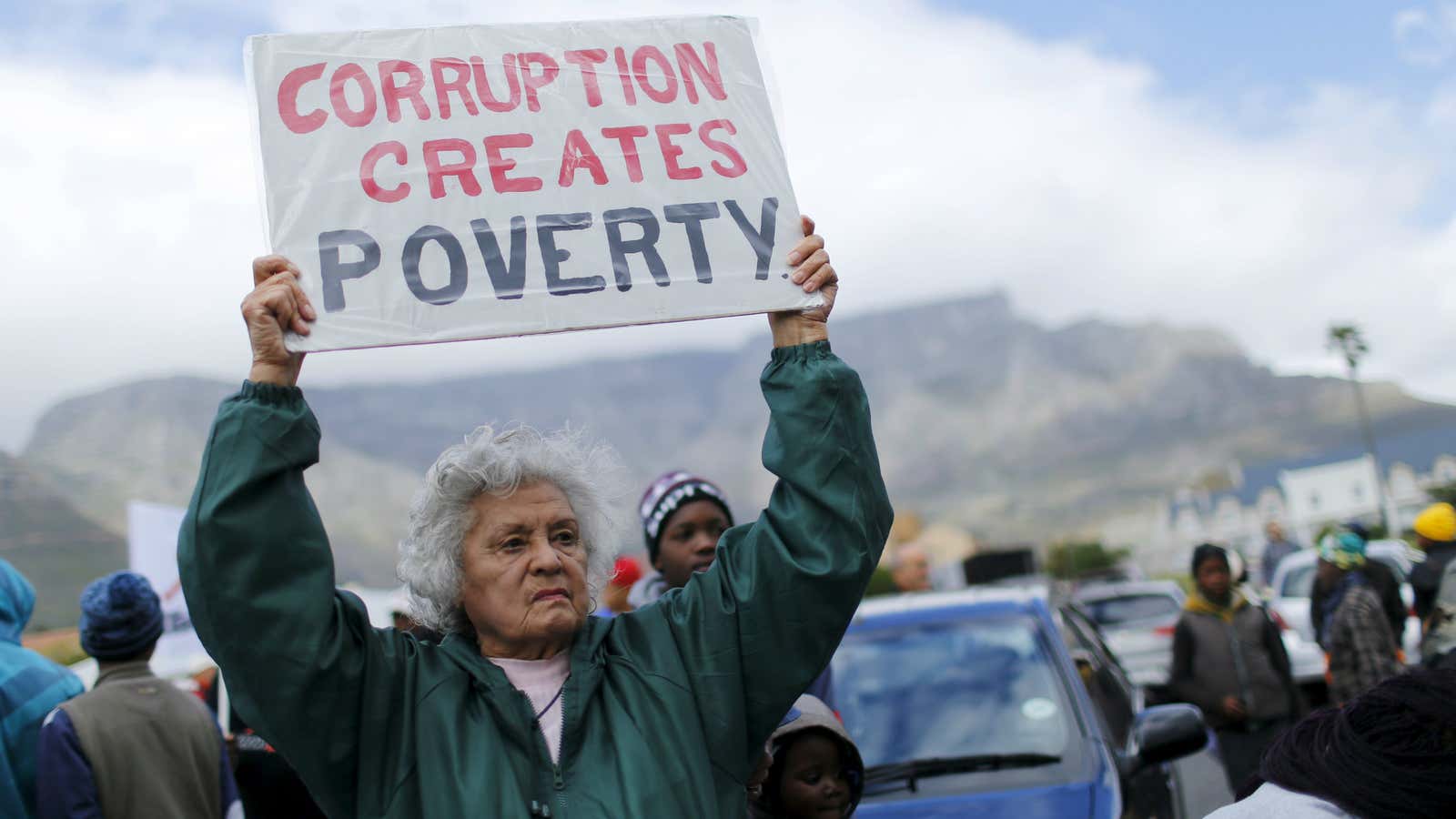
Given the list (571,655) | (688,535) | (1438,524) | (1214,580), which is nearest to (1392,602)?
(1438,524)

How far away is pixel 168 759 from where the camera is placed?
409cm

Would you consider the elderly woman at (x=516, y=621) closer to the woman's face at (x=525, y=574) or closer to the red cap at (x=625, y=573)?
the woman's face at (x=525, y=574)

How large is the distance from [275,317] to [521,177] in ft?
1.89

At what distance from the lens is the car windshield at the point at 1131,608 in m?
14.4

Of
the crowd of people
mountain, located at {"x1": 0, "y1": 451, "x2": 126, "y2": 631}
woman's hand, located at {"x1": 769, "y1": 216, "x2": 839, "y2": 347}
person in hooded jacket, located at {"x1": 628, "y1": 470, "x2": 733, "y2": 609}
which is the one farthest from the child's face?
mountain, located at {"x1": 0, "y1": 451, "x2": 126, "y2": 631}

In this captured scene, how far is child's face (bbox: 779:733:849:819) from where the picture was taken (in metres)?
3.33

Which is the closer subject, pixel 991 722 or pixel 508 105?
pixel 508 105

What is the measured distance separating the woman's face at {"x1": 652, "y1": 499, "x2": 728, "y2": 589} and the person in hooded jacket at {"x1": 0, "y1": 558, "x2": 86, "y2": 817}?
6.31ft

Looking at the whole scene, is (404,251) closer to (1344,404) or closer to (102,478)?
(102,478)

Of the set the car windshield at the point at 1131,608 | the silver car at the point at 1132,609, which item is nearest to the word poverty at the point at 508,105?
the silver car at the point at 1132,609

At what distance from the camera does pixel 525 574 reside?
8.30ft

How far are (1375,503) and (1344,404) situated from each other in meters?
92.7

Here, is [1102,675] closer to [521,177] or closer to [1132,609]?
[521,177]

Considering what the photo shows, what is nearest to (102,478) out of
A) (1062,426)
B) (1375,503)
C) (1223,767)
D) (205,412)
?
(205,412)
